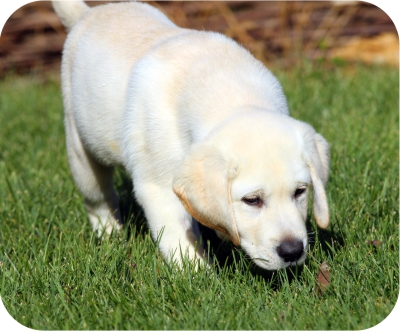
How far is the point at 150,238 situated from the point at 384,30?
20.4ft

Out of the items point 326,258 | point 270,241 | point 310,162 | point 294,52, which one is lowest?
point 294,52

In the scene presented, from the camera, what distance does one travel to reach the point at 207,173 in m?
3.16

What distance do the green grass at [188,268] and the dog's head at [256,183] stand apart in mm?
286

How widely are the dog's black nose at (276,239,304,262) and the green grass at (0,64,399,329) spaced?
24 cm

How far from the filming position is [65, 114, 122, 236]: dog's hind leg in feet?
15.3

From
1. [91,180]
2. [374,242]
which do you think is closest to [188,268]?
[374,242]

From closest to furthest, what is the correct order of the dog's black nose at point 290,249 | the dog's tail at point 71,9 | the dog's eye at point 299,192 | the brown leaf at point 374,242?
1. the dog's black nose at point 290,249
2. the dog's eye at point 299,192
3. the brown leaf at point 374,242
4. the dog's tail at point 71,9

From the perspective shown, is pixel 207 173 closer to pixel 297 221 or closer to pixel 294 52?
pixel 297 221

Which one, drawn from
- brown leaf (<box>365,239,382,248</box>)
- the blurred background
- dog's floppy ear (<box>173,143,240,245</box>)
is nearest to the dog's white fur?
dog's floppy ear (<box>173,143,240,245</box>)

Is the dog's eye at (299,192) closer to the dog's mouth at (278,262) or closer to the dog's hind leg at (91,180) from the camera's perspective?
the dog's mouth at (278,262)

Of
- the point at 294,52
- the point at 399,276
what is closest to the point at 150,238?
the point at 399,276

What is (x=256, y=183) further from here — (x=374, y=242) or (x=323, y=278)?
(x=374, y=242)

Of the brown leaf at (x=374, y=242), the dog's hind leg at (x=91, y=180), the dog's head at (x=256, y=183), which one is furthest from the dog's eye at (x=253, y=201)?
the dog's hind leg at (x=91, y=180)

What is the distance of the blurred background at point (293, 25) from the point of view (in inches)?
345
